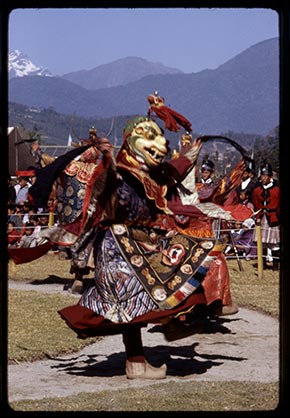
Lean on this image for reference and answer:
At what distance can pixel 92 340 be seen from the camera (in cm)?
901

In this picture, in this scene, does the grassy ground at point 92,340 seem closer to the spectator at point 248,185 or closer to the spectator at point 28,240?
the spectator at point 28,240

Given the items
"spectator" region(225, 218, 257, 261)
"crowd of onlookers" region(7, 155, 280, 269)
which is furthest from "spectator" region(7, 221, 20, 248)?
"spectator" region(225, 218, 257, 261)

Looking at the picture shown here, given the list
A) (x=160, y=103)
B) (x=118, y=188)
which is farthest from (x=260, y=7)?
(x=160, y=103)

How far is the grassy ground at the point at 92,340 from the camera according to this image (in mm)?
6371

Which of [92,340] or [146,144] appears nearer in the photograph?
[146,144]

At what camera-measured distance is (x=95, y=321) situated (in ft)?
23.0

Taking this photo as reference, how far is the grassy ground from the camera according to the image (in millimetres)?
6371

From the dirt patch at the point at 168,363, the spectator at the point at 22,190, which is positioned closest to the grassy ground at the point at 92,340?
the dirt patch at the point at 168,363

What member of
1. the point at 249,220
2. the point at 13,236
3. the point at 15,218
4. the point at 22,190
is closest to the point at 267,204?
the point at 249,220

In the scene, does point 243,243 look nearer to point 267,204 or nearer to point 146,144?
point 267,204

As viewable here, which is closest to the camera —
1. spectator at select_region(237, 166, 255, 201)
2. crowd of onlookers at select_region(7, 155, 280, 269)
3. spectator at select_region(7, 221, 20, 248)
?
crowd of onlookers at select_region(7, 155, 280, 269)

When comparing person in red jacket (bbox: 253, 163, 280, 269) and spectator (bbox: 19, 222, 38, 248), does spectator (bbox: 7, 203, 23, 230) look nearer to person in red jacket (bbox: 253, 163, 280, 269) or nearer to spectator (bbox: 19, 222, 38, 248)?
spectator (bbox: 19, 222, 38, 248)

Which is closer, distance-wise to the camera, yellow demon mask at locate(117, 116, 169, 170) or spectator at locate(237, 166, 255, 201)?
yellow demon mask at locate(117, 116, 169, 170)
